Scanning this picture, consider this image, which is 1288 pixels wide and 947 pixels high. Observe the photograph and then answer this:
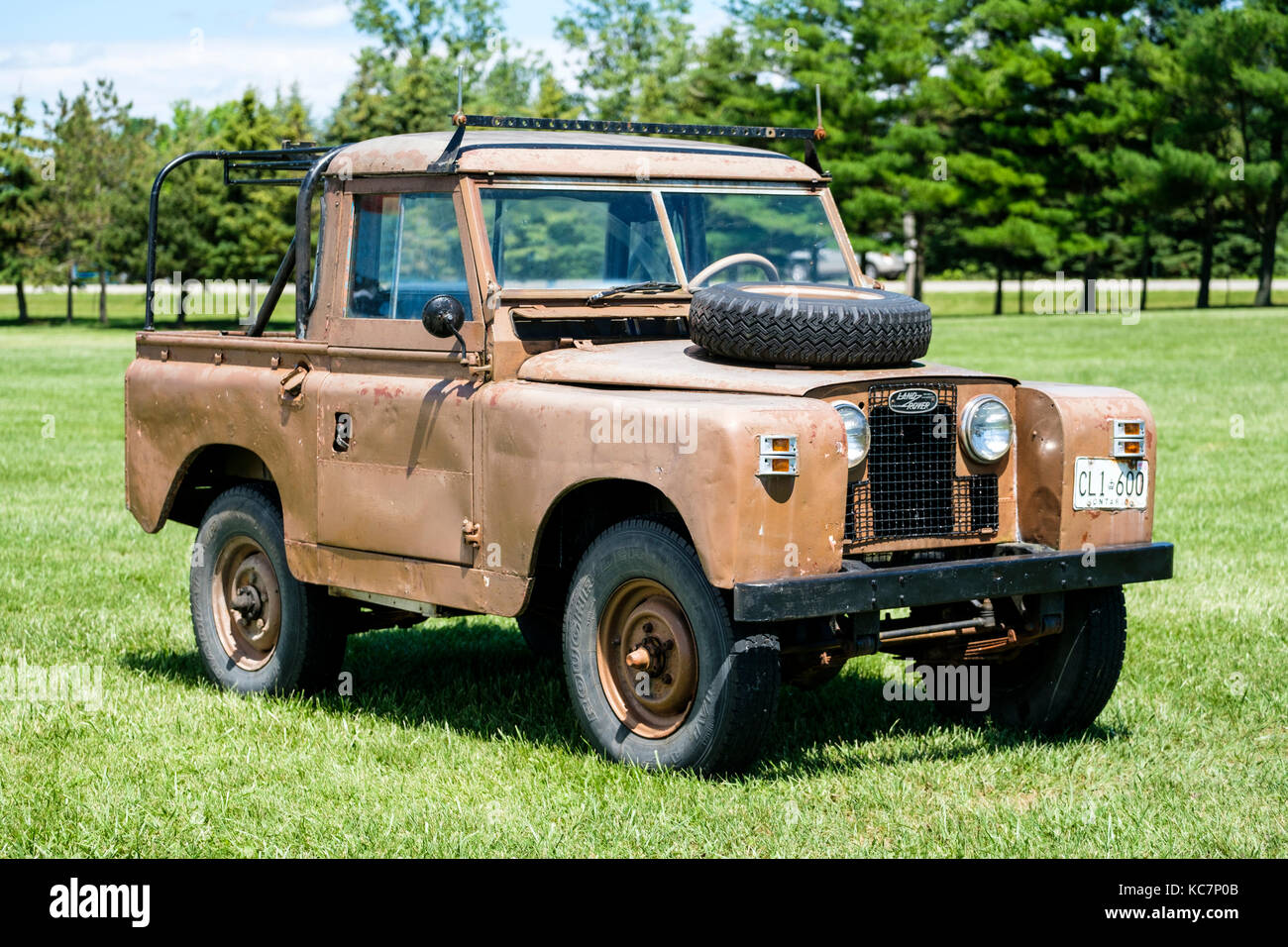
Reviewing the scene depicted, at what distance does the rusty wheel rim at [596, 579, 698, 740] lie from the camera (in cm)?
597

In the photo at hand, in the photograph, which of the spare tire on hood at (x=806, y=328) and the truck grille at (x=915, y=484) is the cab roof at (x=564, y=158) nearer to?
the spare tire on hood at (x=806, y=328)

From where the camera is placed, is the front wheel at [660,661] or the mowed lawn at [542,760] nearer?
the mowed lawn at [542,760]

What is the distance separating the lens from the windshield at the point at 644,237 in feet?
22.9

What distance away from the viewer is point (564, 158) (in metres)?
7.10

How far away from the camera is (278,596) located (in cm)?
773

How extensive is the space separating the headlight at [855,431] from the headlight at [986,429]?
Answer: 0.54 meters

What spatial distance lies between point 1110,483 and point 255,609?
3.95 m

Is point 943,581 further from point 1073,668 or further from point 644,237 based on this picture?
point 644,237

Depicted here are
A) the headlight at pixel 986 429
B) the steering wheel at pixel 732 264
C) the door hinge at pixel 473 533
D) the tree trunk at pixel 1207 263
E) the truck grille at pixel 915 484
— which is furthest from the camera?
the tree trunk at pixel 1207 263

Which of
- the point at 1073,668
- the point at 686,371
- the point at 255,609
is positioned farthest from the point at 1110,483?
the point at 255,609

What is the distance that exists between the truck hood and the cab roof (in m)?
0.89

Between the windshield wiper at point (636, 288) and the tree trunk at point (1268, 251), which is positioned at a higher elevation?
the tree trunk at point (1268, 251)

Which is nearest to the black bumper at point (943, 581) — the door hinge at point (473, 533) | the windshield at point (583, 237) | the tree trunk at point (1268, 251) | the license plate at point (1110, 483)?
the license plate at point (1110, 483)

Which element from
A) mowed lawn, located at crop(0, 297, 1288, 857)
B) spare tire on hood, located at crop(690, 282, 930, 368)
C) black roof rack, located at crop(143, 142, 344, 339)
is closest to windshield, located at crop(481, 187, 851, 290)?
black roof rack, located at crop(143, 142, 344, 339)
